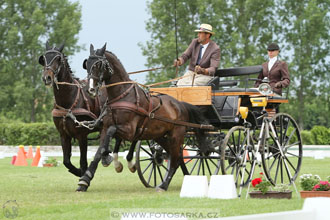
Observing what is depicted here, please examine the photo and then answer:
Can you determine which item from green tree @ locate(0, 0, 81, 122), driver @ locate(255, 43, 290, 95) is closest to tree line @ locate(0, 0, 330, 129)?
green tree @ locate(0, 0, 81, 122)

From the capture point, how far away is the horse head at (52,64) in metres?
11.9

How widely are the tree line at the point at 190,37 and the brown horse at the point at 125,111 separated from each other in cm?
3215

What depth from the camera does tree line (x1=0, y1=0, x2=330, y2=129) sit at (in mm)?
46094

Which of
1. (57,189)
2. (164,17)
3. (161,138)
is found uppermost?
(164,17)

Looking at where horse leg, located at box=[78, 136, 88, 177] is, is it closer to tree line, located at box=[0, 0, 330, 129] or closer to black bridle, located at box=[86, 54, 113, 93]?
black bridle, located at box=[86, 54, 113, 93]

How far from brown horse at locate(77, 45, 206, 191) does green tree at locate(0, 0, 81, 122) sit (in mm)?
36214

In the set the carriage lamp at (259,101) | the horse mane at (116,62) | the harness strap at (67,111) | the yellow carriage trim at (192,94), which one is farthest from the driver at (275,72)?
the harness strap at (67,111)

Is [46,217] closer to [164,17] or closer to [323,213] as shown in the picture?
[323,213]

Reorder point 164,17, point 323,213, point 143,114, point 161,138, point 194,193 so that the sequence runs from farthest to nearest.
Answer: point 164,17 < point 161,138 < point 143,114 < point 194,193 < point 323,213

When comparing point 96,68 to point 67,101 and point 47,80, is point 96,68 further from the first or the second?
point 67,101

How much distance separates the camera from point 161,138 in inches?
504

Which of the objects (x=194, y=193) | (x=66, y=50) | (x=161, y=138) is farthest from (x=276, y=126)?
(x=66, y=50)

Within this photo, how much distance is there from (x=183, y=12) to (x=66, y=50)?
9462mm

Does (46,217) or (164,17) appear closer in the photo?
(46,217)
